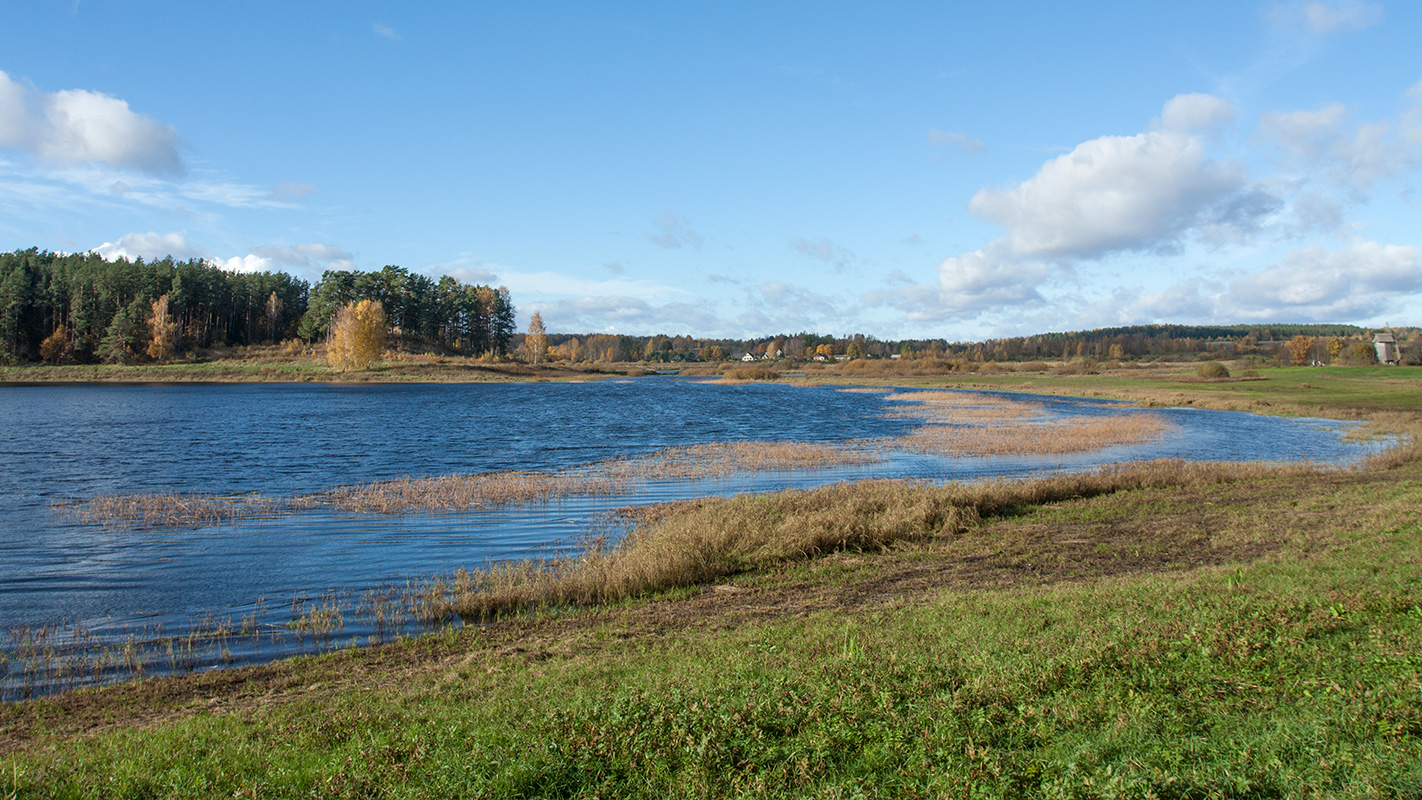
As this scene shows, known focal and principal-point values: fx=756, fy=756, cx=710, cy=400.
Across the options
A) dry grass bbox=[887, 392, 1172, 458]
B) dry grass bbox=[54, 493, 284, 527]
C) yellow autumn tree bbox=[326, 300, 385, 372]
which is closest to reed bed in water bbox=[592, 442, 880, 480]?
dry grass bbox=[887, 392, 1172, 458]

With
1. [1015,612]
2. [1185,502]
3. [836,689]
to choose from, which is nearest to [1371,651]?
[1015,612]

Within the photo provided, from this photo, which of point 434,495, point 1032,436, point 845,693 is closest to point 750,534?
point 845,693

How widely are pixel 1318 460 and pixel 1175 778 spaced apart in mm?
32892

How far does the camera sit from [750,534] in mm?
15766

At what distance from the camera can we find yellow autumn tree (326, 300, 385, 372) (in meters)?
106

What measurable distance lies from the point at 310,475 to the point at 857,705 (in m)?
26.5

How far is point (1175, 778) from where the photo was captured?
5453mm

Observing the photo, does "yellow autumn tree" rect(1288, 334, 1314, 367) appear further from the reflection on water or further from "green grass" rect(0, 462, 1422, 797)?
"green grass" rect(0, 462, 1422, 797)

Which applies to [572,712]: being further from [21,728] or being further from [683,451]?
[683,451]

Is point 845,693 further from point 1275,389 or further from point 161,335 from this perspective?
point 161,335

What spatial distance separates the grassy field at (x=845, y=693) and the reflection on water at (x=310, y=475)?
301 centimetres

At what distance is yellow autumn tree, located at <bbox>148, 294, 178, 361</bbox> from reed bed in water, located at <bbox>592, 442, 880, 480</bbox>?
341 feet

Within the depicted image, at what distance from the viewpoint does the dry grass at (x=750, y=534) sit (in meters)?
13.1

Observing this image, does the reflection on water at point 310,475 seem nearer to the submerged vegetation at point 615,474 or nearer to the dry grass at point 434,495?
the dry grass at point 434,495
